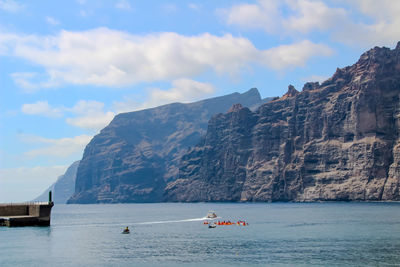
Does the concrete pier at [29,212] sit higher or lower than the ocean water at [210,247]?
higher

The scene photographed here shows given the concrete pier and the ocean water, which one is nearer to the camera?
the ocean water

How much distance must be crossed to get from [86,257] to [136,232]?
4423cm

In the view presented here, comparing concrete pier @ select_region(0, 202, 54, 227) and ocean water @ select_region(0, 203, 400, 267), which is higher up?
concrete pier @ select_region(0, 202, 54, 227)

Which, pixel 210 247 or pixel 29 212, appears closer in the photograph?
pixel 210 247

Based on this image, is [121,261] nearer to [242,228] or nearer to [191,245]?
[191,245]

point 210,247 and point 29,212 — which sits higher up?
point 29,212

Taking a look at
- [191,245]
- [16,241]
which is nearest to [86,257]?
[191,245]

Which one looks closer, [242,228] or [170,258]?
[170,258]

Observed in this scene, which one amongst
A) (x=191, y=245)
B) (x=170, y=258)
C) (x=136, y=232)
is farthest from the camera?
(x=136, y=232)

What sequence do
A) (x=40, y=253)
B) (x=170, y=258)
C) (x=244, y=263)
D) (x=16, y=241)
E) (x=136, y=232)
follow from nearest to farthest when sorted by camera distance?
(x=244, y=263)
(x=170, y=258)
(x=40, y=253)
(x=16, y=241)
(x=136, y=232)

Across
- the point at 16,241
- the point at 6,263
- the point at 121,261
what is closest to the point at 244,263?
the point at 121,261

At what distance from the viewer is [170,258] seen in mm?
80062

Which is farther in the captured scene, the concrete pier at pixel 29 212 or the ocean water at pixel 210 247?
the concrete pier at pixel 29 212

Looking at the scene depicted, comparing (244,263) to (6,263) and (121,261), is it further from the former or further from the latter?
(6,263)
